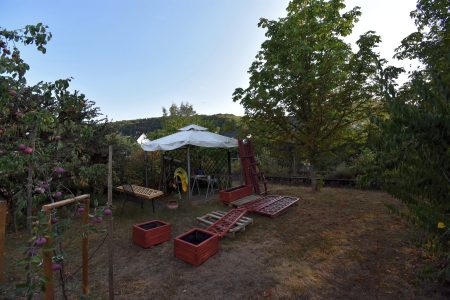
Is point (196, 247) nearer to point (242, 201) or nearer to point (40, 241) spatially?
point (40, 241)

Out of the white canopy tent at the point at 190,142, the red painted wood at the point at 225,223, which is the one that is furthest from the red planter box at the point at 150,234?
the white canopy tent at the point at 190,142

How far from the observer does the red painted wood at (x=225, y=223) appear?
4.47 metres

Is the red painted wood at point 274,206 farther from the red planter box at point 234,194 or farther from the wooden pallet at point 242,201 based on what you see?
the red planter box at point 234,194

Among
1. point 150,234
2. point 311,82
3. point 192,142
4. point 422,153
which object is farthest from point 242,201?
point 422,153

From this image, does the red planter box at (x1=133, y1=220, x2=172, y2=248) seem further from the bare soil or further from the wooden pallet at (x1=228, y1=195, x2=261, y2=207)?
the wooden pallet at (x1=228, y1=195, x2=261, y2=207)

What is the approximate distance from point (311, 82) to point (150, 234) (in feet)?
18.1

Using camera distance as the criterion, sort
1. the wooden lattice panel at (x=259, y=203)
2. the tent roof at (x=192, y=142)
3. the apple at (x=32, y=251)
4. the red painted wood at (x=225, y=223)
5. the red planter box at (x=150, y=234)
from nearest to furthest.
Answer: the apple at (x=32, y=251), the red planter box at (x=150, y=234), the red painted wood at (x=225, y=223), the wooden lattice panel at (x=259, y=203), the tent roof at (x=192, y=142)

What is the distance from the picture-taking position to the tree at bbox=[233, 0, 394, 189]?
21.5 ft

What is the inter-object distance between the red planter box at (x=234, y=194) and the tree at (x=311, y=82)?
182cm

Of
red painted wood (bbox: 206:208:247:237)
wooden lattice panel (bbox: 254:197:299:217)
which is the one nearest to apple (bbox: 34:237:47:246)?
red painted wood (bbox: 206:208:247:237)

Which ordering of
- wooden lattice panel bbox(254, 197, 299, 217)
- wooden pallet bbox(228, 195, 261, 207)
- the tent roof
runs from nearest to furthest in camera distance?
wooden lattice panel bbox(254, 197, 299, 217)
wooden pallet bbox(228, 195, 261, 207)
the tent roof

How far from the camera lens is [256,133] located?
303 inches

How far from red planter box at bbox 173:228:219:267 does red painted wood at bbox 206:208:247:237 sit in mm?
349

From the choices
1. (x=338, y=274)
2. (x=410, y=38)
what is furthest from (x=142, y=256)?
(x=410, y=38)
